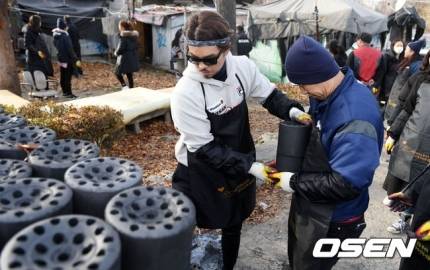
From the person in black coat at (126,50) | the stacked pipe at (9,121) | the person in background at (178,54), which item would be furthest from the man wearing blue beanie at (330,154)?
the person in background at (178,54)

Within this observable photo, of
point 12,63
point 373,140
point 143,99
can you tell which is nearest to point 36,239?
point 373,140

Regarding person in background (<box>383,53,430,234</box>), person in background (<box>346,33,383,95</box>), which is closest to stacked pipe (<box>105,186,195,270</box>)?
person in background (<box>383,53,430,234</box>)

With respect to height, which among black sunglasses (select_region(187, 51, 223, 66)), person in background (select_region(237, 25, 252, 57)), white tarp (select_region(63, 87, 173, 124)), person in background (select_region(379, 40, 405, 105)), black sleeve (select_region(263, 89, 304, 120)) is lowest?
white tarp (select_region(63, 87, 173, 124))

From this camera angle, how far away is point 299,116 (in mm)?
2752

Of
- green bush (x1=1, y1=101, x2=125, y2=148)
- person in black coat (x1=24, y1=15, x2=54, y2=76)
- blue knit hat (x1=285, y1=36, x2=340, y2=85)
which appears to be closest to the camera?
blue knit hat (x1=285, y1=36, x2=340, y2=85)

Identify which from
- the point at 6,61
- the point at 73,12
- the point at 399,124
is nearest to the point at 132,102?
the point at 6,61

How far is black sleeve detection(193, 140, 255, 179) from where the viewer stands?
256 cm

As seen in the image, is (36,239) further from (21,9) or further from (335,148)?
(21,9)

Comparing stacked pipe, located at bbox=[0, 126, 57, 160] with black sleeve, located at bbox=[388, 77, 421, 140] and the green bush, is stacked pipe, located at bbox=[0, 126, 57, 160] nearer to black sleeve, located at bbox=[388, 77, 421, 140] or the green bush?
the green bush

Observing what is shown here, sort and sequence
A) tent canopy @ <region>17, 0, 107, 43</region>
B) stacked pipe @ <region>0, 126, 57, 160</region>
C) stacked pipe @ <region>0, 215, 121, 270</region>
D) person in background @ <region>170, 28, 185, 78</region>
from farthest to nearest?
tent canopy @ <region>17, 0, 107, 43</region> < person in background @ <region>170, 28, 185, 78</region> < stacked pipe @ <region>0, 126, 57, 160</region> < stacked pipe @ <region>0, 215, 121, 270</region>

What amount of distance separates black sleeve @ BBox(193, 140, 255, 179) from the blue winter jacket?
0.58 meters

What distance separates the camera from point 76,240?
1.55 meters

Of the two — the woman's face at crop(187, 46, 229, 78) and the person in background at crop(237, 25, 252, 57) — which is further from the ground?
the woman's face at crop(187, 46, 229, 78)

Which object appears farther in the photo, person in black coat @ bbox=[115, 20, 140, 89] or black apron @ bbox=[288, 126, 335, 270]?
person in black coat @ bbox=[115, 20, 140, 89]
